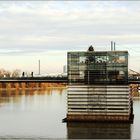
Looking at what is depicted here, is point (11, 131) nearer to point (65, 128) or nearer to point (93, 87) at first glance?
point (65, 128)

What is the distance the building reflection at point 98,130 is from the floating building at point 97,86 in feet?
14.5

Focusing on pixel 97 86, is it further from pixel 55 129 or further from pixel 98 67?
pixel 55 129

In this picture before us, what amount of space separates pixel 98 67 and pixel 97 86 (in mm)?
3415

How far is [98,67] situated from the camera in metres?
88.4

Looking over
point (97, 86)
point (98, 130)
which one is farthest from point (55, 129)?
point (97, 86)

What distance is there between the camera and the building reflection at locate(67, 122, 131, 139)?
218ft

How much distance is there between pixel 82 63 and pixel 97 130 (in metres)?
18.3

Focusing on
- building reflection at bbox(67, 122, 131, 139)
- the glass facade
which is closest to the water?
building reflection at bbox(67, 122, 131, 139)

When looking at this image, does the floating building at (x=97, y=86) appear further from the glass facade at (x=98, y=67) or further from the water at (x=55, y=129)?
the water at (x=55, y=129)

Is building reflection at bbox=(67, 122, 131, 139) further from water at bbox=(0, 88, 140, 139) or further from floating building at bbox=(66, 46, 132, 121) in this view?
floating building at bbox=(66, 46, 132, 121)

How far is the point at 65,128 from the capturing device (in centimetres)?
7556

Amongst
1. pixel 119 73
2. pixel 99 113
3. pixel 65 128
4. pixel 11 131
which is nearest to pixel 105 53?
pixel 119 73

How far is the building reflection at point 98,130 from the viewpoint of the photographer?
6650 centimetres

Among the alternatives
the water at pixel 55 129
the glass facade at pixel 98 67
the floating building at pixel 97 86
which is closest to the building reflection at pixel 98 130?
the water at pixel 55 129
